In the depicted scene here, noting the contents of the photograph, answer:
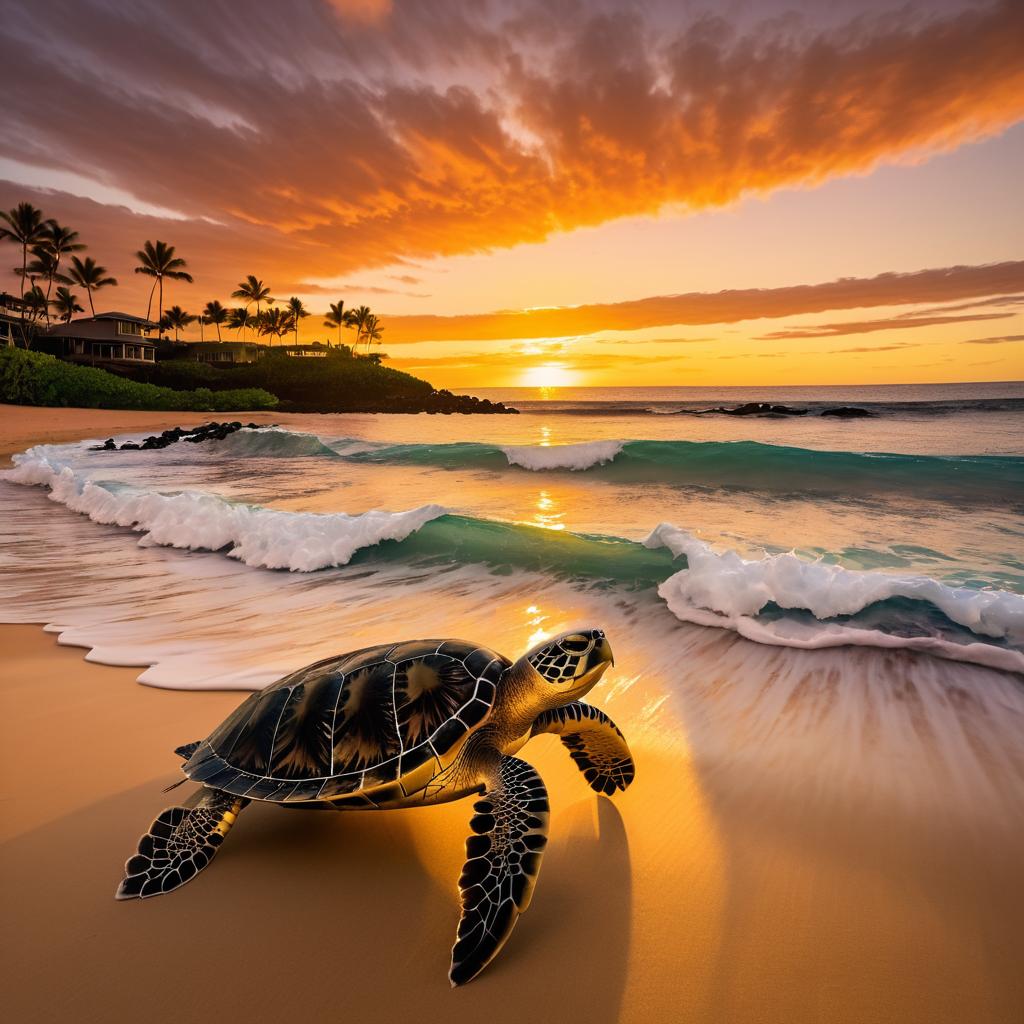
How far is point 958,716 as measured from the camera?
3326mm

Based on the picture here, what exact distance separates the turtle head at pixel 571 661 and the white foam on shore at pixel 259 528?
529 cm

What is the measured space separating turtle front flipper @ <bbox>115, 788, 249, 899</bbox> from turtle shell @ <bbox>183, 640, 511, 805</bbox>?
123mm

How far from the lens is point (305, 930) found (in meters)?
1.85

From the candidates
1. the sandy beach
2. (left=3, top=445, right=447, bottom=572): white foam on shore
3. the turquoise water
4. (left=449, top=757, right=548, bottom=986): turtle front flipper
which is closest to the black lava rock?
the turquoise water

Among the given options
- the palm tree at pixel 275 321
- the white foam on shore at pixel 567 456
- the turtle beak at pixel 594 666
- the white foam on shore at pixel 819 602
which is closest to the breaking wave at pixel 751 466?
the white foam on shore at pixel 567 456

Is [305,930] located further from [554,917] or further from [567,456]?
[567,456]

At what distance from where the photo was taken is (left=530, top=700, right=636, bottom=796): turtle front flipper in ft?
7.50

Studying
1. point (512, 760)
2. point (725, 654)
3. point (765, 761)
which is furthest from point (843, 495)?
point (512, 760)

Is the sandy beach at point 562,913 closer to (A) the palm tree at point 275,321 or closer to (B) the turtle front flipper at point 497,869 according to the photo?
(B) the turtle front flipper at point 497,869

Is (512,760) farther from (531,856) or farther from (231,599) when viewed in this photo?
(231,599)

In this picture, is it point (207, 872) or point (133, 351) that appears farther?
point (133, 351)

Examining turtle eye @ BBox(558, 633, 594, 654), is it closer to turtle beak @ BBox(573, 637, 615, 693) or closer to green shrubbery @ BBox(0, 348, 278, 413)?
turtle beak @ BBox(573, 637, 615, 693)

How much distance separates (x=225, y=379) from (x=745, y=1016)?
68.6 metres

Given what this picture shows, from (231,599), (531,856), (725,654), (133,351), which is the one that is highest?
(133,351)
